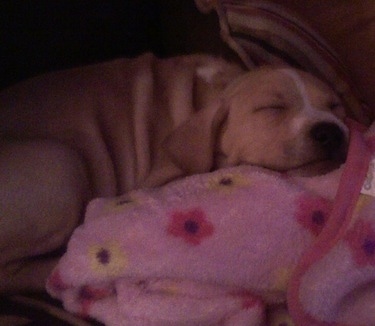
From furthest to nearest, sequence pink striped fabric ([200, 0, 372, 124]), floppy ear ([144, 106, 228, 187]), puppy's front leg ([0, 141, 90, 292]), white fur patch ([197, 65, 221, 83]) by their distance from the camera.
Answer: white fur patch ([197, 65, 221, 83])
pink striped fabric ([200, 0, 372, 124])
floppy ear ([144, 106, 228, 187])
puppy's front leg ([0, 141, 90, 292])

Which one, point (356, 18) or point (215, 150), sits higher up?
point (356, 18)

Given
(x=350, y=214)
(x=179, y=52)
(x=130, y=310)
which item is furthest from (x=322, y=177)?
(x=179, y=52)

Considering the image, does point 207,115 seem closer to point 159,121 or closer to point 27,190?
point 159,121

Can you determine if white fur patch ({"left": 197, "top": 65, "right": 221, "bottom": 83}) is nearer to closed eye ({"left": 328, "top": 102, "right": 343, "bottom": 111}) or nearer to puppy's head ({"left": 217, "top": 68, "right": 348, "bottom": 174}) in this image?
puppy's head ({"left": 217, "top": 68, "right": 348, "bottom": 174})

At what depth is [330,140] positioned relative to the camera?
120 centimetres

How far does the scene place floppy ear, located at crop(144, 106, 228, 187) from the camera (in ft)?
4.28

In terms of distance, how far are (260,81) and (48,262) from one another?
0.67m

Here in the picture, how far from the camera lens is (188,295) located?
0.94 m

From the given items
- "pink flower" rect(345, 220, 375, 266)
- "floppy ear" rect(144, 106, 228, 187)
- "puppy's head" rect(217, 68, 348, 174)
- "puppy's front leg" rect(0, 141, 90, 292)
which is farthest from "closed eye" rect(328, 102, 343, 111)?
"puppy's front leg" rect(0, 141, 90, 292)

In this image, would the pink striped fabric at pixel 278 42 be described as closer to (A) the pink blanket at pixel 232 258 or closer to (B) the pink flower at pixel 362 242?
(A) the pink blanket at pixel 232 258

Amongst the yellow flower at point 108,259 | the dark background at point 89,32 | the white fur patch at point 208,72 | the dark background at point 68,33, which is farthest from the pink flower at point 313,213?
the dark background at point 68,33

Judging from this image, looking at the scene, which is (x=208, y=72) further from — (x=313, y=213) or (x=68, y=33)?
(x=313, y=213)

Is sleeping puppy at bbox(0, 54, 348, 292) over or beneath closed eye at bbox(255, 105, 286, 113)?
beneath

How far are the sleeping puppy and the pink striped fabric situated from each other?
8cm
